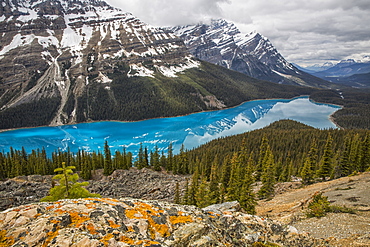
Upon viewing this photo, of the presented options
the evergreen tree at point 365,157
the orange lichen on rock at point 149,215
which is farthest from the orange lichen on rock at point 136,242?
the evergreen tree at point 365,157

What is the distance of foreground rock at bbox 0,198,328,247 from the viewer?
476 centimetres

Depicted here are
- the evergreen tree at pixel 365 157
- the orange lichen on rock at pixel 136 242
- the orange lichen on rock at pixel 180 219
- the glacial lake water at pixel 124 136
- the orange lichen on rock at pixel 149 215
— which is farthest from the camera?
the glacial lake water at pixel 124 136

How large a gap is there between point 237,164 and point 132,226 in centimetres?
3639

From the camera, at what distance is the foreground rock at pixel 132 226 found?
476 cm

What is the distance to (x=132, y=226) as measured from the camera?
5746 mm

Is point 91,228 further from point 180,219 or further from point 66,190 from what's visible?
point 66,190

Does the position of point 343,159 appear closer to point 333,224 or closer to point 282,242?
point 333,224

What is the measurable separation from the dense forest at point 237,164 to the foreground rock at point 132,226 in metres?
15.9

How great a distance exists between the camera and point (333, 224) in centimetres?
1029

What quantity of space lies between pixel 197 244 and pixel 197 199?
2506 centimetres

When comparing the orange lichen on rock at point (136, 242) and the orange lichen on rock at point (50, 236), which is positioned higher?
the orange lichen on rock at point (50, 236)

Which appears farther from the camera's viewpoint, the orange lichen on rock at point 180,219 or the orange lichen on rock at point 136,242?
the orange lichen on rock at point 180,219

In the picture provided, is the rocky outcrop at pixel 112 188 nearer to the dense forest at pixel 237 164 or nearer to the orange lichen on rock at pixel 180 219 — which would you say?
the dense forest at pixel 237 164

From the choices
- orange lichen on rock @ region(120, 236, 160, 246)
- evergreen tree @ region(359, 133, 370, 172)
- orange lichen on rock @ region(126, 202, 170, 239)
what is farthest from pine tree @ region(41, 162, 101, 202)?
evergreen tree @ region(359, 133, 370, 172)
